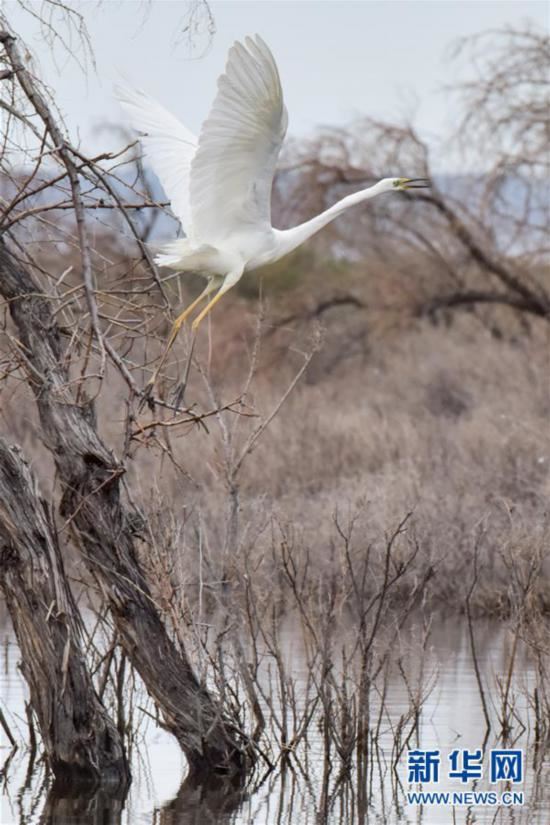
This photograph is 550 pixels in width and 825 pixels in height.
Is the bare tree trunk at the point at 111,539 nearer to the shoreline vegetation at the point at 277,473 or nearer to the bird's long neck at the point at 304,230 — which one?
the shoreline vegetation at the point at 277,473

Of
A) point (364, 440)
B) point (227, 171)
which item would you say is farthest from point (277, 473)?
point (227, 171)

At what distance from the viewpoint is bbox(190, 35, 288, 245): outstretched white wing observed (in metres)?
7.34

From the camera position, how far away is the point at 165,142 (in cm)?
882

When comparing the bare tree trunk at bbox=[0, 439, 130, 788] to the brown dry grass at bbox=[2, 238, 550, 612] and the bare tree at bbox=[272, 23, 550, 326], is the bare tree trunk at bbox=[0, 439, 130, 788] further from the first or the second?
the bare tree at bbox=[272, 23, 550, 326]

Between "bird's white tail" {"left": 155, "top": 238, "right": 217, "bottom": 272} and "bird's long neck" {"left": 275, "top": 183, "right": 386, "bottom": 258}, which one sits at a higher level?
"bird's long neck" {"left": 275, "top": 183, "right": 386, "bottom": 258}

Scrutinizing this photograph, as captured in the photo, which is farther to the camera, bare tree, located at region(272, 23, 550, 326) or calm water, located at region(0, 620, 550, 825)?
bare tree, located at region(272, 23, 550, 326)

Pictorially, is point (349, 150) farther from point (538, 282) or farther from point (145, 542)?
point (145, 542)

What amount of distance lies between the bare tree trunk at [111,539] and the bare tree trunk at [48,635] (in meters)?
0.17

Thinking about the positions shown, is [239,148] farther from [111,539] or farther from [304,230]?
[111,539]

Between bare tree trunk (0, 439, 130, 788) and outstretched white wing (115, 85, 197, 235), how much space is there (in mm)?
1725

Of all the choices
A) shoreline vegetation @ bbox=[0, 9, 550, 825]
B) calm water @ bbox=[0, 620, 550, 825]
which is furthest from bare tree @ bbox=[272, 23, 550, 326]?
calm water @ bbox=[0, 620, 550, 825]

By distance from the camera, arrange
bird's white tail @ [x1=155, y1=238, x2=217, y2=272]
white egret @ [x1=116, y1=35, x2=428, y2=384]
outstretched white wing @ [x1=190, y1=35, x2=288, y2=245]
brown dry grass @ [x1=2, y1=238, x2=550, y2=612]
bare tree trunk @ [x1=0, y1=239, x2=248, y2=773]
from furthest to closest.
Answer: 1. brown dry grass @ [x1=2, y1=238, x2=550, y2=612]
2. bird's white tail @ [x1=155, y1=238, x2=217, y2=272]
3. bare tree trunk @ [x1=0, y1=239, x2=248, y2=773]
4. white egret @ [x1=116, y1=35, x2=428, y2=384]
5. outstretched white wing @ [x1=190, y1=35, x2=288, y2=245]

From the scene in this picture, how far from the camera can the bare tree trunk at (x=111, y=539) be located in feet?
25.2

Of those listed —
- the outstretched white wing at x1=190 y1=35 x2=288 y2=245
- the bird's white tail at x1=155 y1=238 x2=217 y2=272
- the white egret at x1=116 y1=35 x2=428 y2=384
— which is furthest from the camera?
the bird's white tail at x1=155 y1=238 x2=217 y2=272
